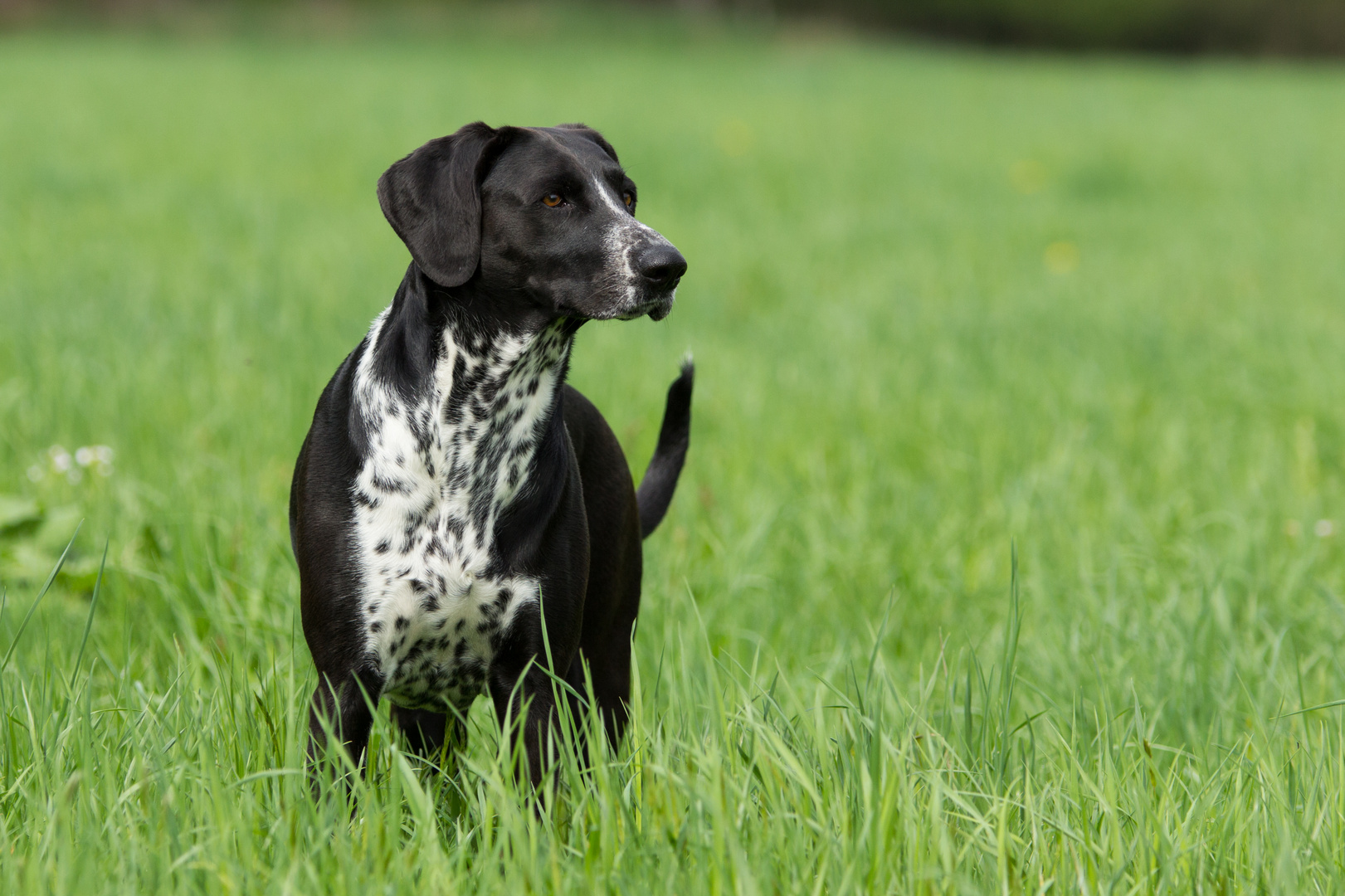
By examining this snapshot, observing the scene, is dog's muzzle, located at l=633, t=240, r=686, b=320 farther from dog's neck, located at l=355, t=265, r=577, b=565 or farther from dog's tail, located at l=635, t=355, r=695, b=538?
dog's tail, located at l=635, t=355, r=695, b=538

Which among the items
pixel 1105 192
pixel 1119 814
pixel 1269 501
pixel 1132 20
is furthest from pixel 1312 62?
pixel 1119 814

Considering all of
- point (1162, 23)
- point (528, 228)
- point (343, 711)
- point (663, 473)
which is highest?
point (1162, 23)

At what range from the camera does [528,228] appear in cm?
213

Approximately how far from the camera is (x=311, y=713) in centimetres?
206

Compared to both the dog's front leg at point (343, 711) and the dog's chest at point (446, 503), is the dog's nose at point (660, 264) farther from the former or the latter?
the dog's front leg at point (343, 711)

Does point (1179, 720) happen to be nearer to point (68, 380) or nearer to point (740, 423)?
point (740, 423)

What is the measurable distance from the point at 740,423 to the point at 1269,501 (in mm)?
1844

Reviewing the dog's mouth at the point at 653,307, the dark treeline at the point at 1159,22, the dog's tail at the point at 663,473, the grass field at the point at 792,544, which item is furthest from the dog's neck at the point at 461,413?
the dark treeline at the point at 1159,22

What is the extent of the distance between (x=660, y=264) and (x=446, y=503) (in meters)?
0.54

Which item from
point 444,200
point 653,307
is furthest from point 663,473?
point 444,200

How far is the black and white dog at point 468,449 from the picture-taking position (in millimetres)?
2018

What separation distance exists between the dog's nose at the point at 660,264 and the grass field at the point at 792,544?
2.29ft

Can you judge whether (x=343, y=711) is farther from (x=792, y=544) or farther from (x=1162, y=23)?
(x=1162, y=23)

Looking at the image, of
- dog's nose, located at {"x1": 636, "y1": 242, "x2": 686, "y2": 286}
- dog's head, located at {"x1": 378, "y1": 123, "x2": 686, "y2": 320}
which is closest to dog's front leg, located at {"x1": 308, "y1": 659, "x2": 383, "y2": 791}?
dog's head, located at {"x1": 378, "y1": 123, "x2": 686, "y2": 320}
